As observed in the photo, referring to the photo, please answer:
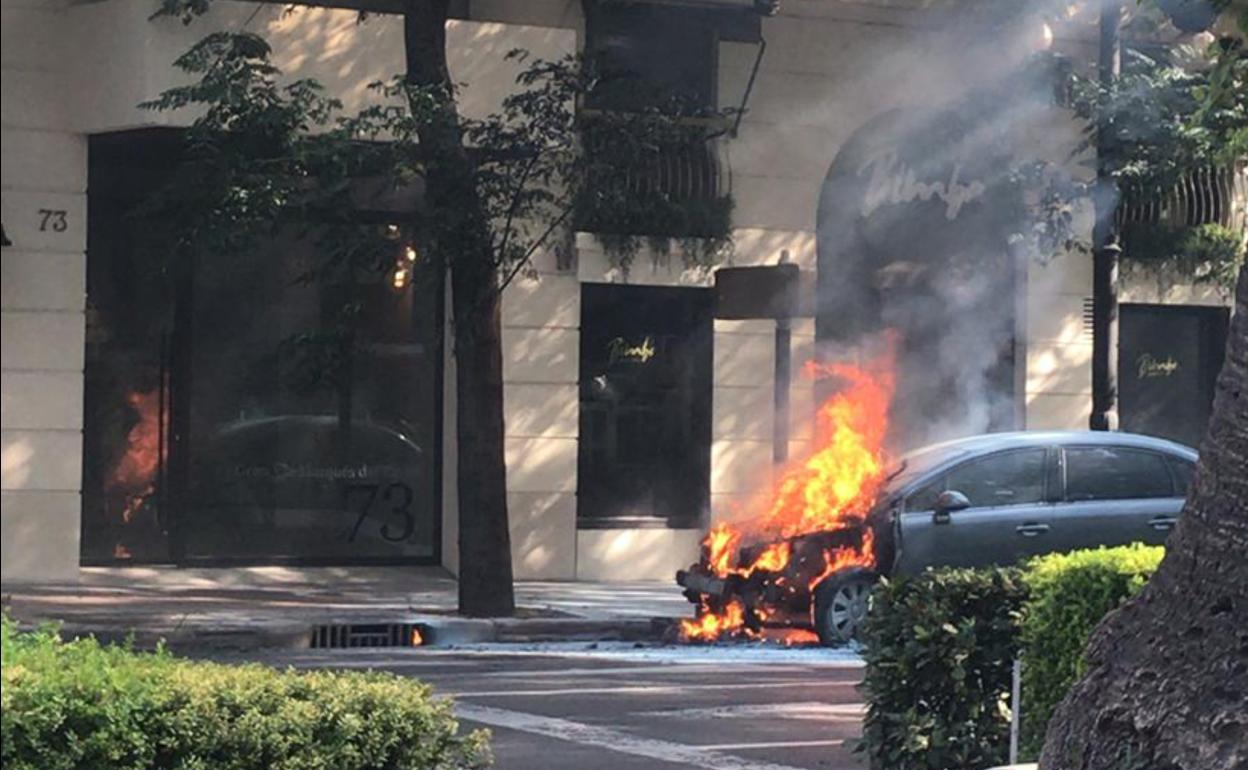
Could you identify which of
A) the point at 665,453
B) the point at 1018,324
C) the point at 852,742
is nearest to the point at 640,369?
the point at 665,453

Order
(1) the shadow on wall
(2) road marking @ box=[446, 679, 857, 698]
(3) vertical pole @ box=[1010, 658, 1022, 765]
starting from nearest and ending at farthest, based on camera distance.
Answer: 1. (3) vertical pole @ box=[1010, 658, 1022, 765]
2. (2) road marking @ box=[446, 679, 857, 698]
3. (1) the shadow on wall

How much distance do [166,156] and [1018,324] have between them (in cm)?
972

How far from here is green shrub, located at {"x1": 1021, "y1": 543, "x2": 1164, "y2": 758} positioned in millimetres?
8367

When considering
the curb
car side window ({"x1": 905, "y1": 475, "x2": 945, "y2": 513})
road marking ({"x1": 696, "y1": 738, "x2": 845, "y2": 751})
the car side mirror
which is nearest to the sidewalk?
the curb

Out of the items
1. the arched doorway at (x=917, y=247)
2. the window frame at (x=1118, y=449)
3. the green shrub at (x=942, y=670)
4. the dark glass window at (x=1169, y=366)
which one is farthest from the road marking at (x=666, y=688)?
the dark glass window at (x=1169, y=366)

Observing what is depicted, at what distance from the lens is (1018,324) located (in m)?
23.8

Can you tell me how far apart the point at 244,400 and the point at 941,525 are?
7.51 metres

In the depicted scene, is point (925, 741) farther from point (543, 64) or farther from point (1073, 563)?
point (543, 64)

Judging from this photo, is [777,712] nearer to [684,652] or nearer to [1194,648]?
[684,652]

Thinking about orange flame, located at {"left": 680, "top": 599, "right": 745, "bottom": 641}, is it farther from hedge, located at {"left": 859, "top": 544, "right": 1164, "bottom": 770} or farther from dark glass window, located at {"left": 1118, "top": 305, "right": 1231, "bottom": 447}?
dark glass window, located at {"left": 1118, "top": 305, "right": 1231, "bottom": 447}

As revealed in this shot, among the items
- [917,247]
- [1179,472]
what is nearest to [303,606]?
[1179,472]

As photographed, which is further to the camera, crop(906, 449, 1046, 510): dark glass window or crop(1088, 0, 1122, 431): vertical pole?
crop(1088, 0, 1122, 431): vertical pole

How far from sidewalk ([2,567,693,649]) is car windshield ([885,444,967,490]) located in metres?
2.38

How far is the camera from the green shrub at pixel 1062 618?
8367 mm
